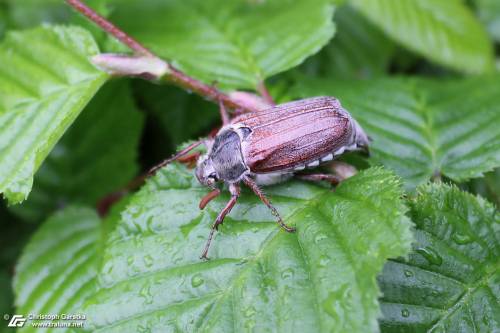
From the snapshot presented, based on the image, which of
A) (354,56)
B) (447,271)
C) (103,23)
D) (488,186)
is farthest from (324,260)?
(354,56)

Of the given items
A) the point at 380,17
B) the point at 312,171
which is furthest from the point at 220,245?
the point at 380,17

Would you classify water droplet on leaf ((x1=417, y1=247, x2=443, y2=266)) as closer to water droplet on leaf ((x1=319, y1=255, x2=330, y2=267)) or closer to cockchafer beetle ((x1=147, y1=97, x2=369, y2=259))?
water droplet on leaf ((x1=319, y1=255, x2=330, y2=267))

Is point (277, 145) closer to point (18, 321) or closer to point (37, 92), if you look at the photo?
point (37, 92)

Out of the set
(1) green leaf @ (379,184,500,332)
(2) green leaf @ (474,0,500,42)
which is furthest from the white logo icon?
(2) green leaf @ (474,0,500,42)

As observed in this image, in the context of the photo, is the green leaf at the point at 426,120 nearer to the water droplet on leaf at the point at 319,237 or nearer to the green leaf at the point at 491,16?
the water droplet on leaf at the point at 319,237

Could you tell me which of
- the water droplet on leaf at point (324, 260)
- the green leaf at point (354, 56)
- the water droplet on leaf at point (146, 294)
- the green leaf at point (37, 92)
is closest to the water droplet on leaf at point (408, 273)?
the water droplet on leaf at point (324, 260)

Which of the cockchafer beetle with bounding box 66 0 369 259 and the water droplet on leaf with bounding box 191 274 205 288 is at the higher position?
the cockchafer beetle with bounding box 66 0 369 259
